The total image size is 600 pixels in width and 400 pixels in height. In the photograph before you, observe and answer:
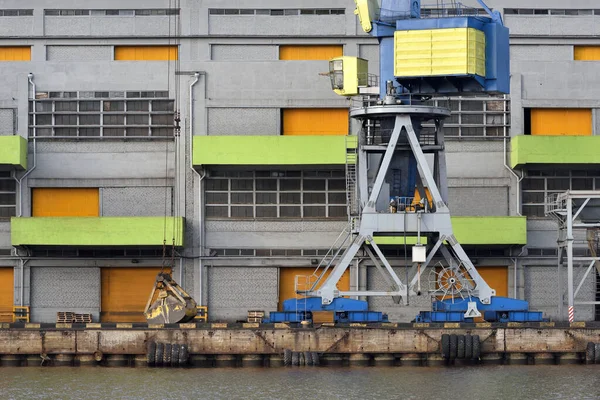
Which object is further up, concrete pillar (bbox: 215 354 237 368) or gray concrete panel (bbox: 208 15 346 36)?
gray concrete panel (bbox: 208 15 346 36)

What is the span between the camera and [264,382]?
203ft

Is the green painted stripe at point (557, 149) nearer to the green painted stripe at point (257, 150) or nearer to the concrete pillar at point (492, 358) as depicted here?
the green painted stripe at point (257, 150)

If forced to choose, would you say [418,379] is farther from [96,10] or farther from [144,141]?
[96,10]

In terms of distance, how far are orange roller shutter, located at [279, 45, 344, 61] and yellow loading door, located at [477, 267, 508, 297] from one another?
42.1ft

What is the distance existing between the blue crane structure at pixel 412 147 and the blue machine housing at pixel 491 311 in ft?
0.14

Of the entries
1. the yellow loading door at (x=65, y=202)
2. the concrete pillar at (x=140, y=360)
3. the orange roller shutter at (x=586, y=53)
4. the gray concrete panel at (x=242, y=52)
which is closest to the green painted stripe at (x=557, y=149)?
the orange roller shutter at (x=586, y=53)

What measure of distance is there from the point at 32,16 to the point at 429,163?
21.4 metres

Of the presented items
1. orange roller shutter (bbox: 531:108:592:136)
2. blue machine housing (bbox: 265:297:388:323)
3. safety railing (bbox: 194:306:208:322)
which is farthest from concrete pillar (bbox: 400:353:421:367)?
orange roller shutter (bbox: 531:108:592:136)

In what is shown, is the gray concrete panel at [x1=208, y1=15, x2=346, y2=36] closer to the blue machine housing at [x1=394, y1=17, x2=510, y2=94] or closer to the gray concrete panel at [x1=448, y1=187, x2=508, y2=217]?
the gray concrete panel at [x1=448, y1=187, x2=508, y2=217]

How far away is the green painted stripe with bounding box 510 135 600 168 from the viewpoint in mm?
76688

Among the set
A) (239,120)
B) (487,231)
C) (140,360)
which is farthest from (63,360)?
(487,231)

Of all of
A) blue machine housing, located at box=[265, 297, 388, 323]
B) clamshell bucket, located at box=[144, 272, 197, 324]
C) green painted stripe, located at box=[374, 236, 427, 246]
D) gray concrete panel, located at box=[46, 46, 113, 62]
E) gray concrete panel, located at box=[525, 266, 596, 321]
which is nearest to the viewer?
blue machine housing, located at box=[265, 297, 388, 323]

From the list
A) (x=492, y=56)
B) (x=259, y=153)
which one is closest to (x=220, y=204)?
(x=259, y=153)

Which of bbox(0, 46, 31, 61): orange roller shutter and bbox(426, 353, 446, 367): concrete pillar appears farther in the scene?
bbox(0, 46, 31, 61): orange roller shutter
